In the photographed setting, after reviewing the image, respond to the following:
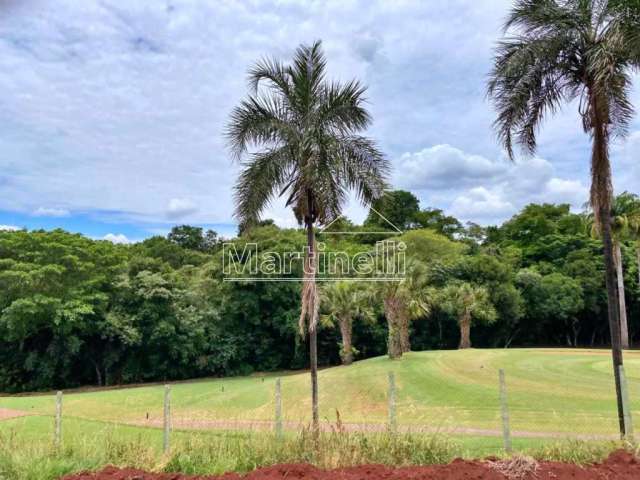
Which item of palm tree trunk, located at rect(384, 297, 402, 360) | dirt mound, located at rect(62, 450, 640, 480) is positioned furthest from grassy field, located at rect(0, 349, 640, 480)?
palm tree trunk, located at rect(384, 297, 402, 360)

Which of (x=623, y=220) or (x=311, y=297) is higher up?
(x=623, y=220)

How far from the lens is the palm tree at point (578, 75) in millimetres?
8828

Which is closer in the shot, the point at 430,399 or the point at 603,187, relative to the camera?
the point at 603,187

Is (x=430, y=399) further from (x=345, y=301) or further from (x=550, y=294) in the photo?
(x=550, y=294)

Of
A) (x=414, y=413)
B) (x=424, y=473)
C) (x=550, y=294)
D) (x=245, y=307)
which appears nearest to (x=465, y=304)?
(x=550, y=294)

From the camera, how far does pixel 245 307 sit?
3133cm

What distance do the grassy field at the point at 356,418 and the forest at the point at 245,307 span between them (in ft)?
16.3

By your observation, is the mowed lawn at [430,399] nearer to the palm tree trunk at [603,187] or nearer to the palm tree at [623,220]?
the palm tree trunk at [603,187]

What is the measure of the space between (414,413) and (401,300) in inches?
415

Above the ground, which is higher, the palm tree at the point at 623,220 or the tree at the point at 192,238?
the tree at the point at 192,238

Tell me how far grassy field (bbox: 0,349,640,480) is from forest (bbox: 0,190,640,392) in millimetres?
4968

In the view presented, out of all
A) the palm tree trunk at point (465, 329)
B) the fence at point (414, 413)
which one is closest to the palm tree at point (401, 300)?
the fence at point (414, 413)

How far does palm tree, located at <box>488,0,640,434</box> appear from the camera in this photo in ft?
29.0

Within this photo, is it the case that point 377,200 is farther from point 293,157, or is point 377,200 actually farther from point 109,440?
point 109,440
